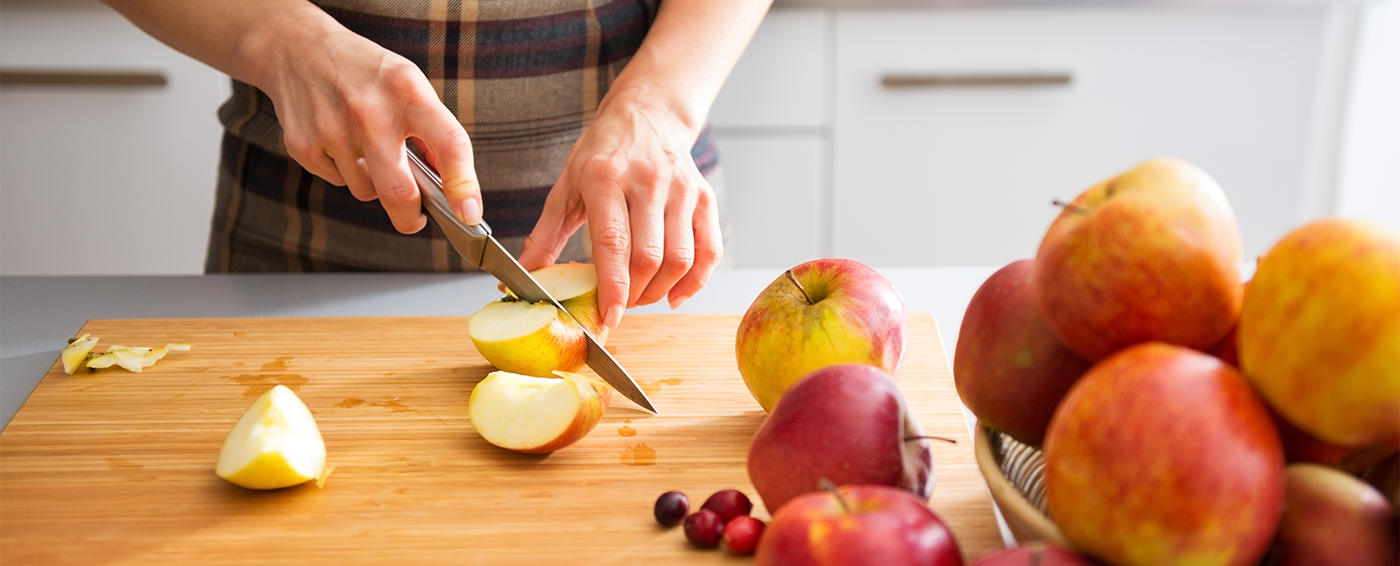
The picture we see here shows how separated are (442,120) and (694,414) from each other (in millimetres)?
321

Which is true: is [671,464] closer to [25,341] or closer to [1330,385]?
[1330,385]

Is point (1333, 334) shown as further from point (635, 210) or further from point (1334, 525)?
point (635, 210)

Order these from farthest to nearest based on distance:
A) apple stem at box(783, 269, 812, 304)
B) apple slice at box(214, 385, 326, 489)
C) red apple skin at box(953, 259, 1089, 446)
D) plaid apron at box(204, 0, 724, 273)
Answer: plaid apron at box(204, 0, 724, 273)
apple stem at box(783, 269, 812, 304)
apple slice at box(214, 385, 326, 489)
red apple skin at box(953, 259, 1089, 446)

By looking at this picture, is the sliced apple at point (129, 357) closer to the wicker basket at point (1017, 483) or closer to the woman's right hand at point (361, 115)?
the woman's right hand at point (361, 115)

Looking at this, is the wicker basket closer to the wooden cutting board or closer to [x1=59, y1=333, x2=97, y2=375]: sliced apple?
the wooden cutting board

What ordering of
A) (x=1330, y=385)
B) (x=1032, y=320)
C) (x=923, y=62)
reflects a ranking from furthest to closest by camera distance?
(x=923, y=62) < (x=1032, y=320) < (x=1330, y=385)

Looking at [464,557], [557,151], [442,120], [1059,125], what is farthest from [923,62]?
[464,557]

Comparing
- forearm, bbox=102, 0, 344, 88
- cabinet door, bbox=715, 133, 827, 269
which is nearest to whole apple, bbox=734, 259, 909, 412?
forearm, bbox=102, 0, 344, 88

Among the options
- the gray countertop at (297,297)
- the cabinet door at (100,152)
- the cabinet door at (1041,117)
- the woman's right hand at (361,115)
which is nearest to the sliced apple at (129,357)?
the gray countertop at (297,297)

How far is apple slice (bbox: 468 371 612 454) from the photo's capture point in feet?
2.41

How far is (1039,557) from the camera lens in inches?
17.3

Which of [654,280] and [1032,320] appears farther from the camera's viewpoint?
[654,280]

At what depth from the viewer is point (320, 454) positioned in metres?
0.72

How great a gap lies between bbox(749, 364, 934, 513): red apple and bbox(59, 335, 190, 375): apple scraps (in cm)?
60
